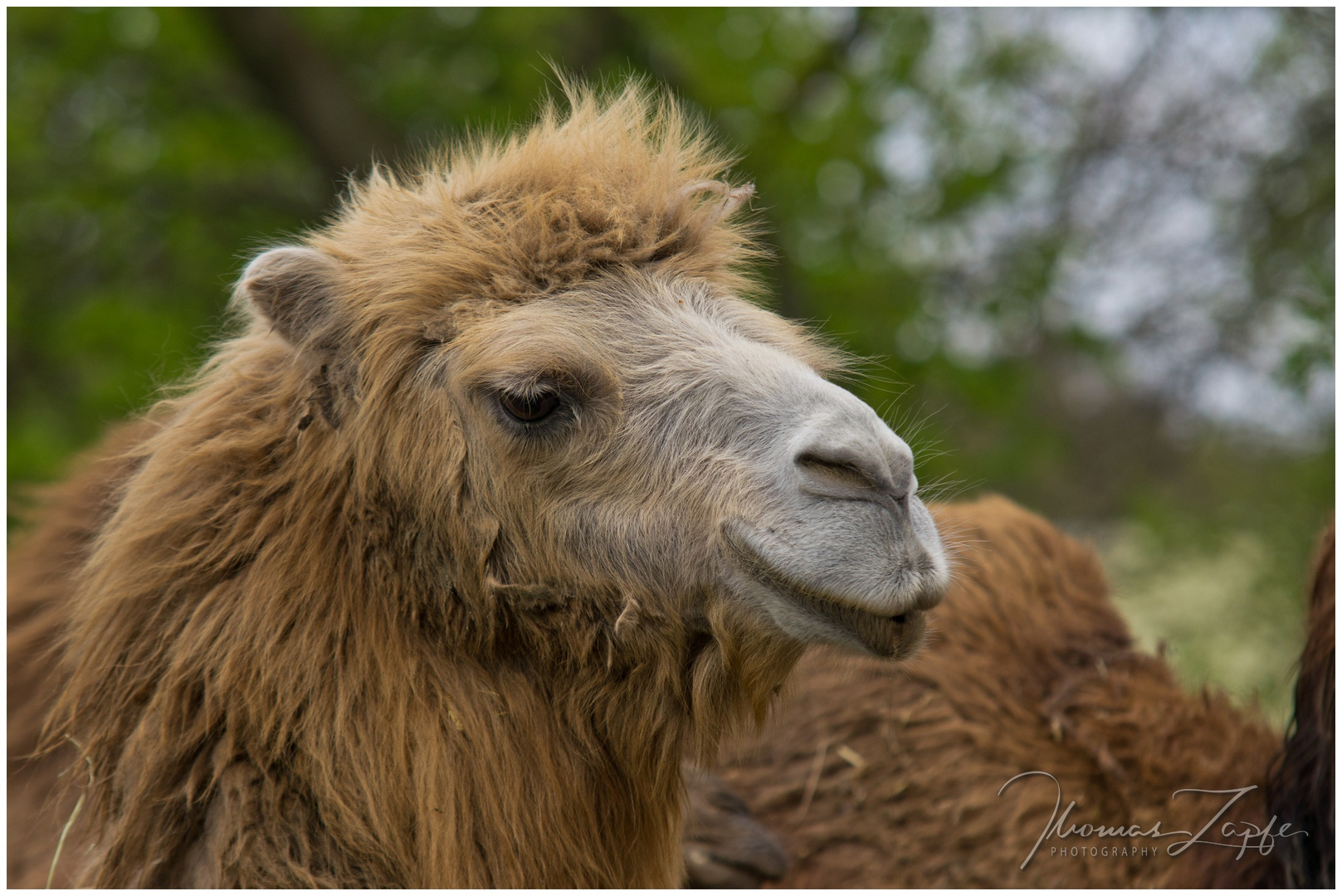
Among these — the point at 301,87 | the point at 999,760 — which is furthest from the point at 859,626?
the point at 301,87

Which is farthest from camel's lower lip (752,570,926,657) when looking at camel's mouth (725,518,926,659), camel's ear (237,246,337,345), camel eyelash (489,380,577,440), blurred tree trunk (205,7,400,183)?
blurred tree trunk (205,7,400,183)

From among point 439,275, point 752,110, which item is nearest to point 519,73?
point 752,110

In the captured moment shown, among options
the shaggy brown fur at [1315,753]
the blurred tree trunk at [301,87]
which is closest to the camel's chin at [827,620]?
the shaggy brown fur at [1315,753]

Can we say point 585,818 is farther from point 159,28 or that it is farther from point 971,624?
point 159,28

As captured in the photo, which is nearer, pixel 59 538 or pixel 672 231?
pixel 672 231

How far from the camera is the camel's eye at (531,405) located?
9.12ft

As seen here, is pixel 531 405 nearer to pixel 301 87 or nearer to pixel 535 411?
pixel 535 411

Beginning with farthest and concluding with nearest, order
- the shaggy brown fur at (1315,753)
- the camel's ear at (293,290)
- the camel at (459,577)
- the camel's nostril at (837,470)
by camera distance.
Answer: the shaggy brown fur at (1315,753) < the camel's ear at (293,290) < the camel at (459,577) < the camel's nostril at (837,470)

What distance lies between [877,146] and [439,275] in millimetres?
7254

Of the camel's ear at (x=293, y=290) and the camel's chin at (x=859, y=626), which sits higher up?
the camel's ear at (x=293, y=290)

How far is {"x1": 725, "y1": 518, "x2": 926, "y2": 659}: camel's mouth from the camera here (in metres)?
2.54

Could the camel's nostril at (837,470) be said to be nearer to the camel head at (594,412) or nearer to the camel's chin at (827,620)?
the camel head at (594,412)

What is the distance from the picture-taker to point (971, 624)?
4.24 meters

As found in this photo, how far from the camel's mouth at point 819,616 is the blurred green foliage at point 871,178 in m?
5.41
